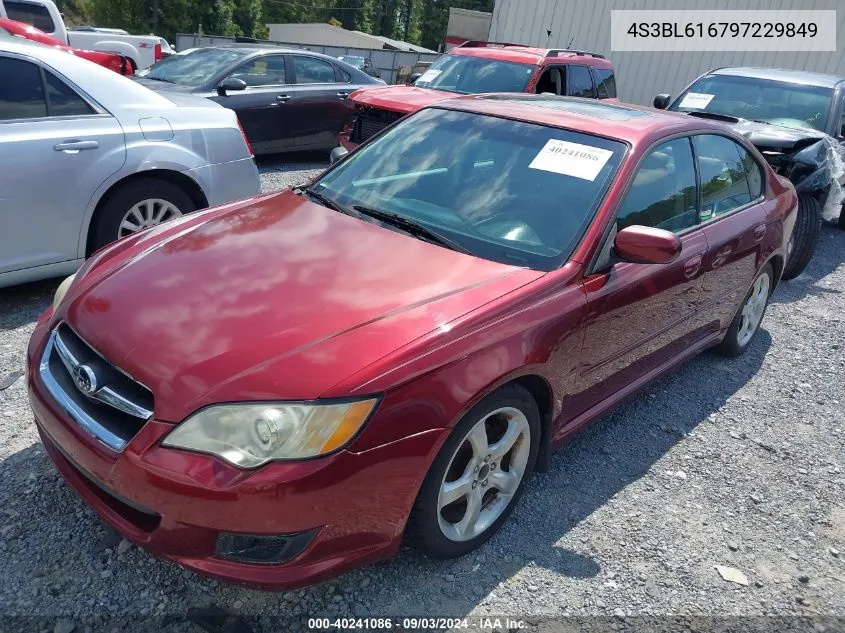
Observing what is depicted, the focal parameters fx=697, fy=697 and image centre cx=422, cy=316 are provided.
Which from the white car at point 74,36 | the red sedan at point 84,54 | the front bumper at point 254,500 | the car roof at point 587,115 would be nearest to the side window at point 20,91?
the car roof at point 587,115

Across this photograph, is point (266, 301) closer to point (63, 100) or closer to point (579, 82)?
point (63, 100)

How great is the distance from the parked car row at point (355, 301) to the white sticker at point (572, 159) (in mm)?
15

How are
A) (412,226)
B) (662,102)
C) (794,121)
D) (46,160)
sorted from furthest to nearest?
(662,102) < (794,121) < (46,160) < (412,226)

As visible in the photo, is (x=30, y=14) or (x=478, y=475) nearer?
(x=478, y=475)

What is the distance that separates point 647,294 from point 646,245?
424mm

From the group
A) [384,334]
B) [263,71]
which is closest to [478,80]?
[263,71]

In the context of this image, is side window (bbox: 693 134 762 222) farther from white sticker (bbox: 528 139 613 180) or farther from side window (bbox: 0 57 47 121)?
side window (bbox: 0 57 47 121)

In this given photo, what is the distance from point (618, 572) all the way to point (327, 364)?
146cm

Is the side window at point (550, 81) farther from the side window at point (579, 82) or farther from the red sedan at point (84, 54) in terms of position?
the red sedan at point (84, 54)

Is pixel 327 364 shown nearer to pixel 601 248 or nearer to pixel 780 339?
pixel 601 248

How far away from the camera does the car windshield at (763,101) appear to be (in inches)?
282

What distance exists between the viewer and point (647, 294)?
122 inches

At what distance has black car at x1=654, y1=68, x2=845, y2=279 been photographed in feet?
20.6

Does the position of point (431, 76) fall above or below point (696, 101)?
below
